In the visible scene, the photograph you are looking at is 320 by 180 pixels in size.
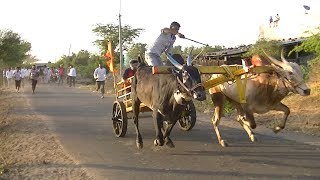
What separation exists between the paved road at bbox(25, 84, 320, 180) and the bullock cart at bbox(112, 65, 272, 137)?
274mm

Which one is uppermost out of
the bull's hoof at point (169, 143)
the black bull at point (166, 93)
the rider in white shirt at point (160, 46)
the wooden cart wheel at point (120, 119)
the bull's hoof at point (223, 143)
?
Result: the rider in white shirt at point (160, 46)

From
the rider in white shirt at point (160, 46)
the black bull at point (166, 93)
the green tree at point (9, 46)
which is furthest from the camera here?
the green tree at point (9, 46)

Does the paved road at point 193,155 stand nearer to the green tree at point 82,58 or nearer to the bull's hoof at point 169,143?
the bull's hoof at point 169,143

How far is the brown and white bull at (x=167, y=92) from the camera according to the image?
7.57 meters

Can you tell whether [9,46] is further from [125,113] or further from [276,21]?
[125,113]

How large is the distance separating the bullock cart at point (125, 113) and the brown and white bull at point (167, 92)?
661mm

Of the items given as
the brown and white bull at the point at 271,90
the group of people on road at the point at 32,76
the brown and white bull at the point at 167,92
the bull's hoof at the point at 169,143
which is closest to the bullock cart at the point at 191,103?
the brown and white bull at the point at 271,90

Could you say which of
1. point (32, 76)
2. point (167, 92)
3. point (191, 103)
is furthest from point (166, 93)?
point (32, 76)

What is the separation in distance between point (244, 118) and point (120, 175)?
3.46 meters

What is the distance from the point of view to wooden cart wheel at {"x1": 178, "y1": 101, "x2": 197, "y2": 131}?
10.4m

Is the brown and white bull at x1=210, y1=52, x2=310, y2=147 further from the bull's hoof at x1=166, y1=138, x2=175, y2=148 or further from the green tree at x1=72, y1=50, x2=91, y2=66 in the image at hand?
the green tree at x1=72, y1=50, x2=91, y2=66

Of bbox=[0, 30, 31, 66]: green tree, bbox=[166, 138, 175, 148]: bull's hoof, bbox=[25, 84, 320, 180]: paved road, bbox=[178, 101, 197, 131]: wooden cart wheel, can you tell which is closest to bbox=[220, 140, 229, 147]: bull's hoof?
bbox=[25, 84, 320, 180]: paved road

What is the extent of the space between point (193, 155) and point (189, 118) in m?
2.51

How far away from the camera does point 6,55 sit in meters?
42.9
